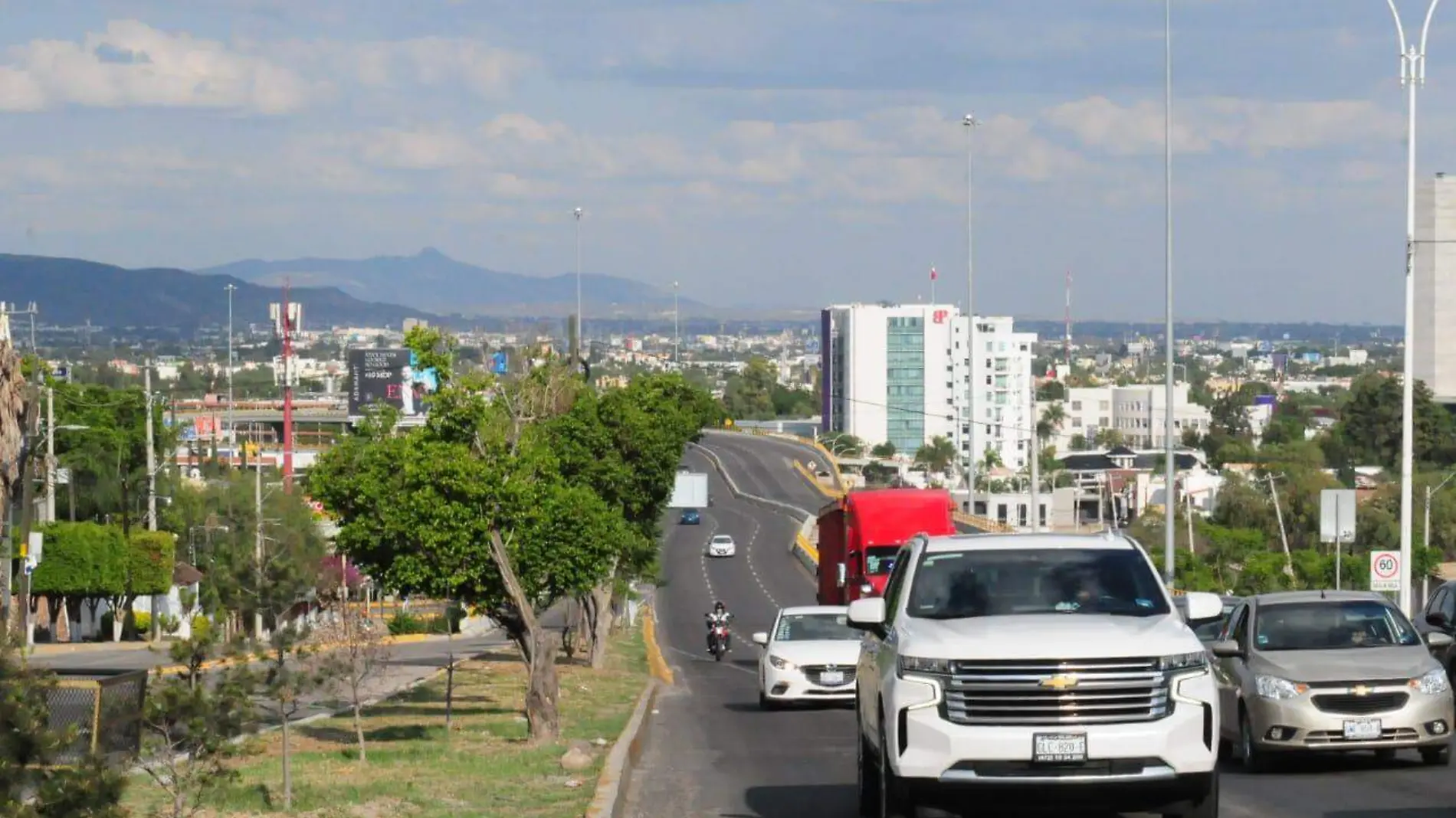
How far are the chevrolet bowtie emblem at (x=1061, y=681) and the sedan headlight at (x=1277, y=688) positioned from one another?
A: 691 centimetres

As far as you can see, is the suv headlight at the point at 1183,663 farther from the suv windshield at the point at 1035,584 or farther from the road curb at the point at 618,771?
the road curb at the point at 618,771

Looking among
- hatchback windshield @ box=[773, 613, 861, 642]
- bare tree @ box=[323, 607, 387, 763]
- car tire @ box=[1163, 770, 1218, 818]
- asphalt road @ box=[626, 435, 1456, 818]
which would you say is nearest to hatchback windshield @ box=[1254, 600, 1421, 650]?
asphalt road @ box=[626, 435, 1456, 818]

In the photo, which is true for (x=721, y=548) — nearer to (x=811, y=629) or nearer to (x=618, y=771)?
(x=811, y=629)

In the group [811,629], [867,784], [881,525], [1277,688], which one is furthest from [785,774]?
[881,525]

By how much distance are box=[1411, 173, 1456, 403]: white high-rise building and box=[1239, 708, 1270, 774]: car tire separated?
149 meters

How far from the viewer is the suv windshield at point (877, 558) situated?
37250mm

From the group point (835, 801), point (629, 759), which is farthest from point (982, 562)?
point (629, 759)

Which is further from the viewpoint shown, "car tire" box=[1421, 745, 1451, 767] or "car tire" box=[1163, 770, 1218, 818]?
"car tire" box=[1421, 745, 1451, 767]

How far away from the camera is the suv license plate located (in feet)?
36.1

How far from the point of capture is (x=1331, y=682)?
17.1m

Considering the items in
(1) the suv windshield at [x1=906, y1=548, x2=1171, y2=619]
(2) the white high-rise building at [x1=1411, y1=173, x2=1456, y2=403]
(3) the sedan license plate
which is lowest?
(3) the sedan license plate

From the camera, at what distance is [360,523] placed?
23.6 metres

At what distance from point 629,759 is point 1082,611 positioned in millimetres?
7600

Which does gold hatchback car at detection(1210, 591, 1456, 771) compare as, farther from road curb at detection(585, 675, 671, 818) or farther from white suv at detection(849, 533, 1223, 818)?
white suv at detection(849, 533, 1223, 818)
